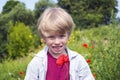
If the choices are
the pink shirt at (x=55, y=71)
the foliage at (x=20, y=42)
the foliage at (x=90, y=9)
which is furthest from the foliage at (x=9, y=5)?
the pink shirt at (x=55, y=71)

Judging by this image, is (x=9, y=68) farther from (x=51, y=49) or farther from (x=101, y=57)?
(x=51, y=49)

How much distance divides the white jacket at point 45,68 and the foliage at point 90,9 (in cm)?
3907

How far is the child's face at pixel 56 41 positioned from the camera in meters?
2.86

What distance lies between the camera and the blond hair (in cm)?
282

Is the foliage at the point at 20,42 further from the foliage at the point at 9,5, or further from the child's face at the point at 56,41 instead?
the child's face at the point at 56,41

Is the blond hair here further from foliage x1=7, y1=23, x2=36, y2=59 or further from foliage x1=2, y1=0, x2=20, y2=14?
foliage x1=2, y1=0, x2=20, y2=14

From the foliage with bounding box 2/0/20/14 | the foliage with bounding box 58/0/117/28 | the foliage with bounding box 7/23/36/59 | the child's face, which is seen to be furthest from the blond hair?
the foliage with bounding box 2/0/20/14

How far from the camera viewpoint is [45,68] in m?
2.98

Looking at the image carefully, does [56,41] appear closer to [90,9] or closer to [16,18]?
[90,9]

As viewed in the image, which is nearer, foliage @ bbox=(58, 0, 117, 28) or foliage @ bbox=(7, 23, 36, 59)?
foliage @ bbox=(7, 23, 36, 59)

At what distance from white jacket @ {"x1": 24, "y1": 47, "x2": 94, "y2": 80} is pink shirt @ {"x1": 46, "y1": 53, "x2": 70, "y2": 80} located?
36 millimetres

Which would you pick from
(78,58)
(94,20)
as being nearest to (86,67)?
(78,58)

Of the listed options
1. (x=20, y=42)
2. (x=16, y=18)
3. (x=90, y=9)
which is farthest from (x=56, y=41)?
(x=16, y=18)

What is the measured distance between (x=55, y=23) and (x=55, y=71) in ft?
1.29
